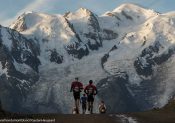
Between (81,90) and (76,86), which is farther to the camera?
(81,90)

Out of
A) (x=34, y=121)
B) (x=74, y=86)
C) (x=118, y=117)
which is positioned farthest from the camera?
(x=74, y=86)

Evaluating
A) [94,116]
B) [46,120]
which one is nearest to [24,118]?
[46,120]

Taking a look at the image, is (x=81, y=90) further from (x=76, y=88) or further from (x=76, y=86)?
(x=76, y=86)

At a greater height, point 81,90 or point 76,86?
point 76,86

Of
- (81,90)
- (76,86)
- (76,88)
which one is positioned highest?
(76,86)

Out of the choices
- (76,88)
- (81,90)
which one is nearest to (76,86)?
(76,88)

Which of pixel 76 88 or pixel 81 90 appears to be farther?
pixel 81 90

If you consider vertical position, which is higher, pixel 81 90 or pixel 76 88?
pixel 76 88

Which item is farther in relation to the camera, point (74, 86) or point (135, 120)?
point (74, 86)

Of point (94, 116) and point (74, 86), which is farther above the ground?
point (74, 86)

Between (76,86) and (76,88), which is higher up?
(76,86)

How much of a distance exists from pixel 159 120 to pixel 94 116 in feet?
15.0

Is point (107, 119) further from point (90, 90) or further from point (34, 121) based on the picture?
point (90, 90)

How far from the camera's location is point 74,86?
5347 cm
